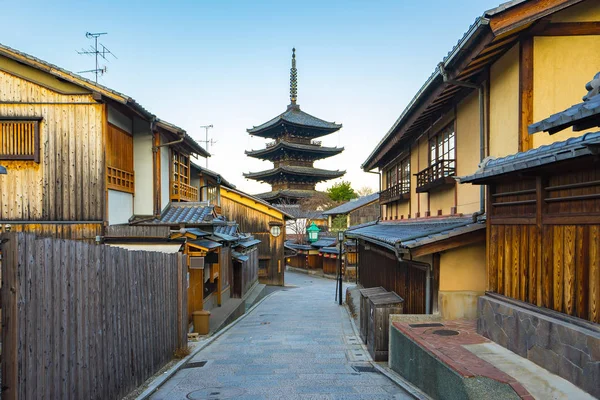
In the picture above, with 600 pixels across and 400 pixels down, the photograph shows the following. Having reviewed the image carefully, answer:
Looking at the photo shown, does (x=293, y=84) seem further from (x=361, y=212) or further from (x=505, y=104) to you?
(x=505, y=104)

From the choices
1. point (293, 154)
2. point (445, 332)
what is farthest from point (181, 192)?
point (293, 154)

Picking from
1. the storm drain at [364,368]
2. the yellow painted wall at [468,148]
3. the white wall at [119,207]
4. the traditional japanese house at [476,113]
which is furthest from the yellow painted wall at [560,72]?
the white wall at [119,207]

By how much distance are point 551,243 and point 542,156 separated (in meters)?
1.32

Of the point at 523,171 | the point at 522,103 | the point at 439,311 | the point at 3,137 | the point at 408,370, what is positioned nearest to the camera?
the point at 523,171

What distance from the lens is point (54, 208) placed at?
455 inches

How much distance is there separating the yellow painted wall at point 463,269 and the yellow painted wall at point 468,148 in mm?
1010

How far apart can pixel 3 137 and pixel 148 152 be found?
158 inches

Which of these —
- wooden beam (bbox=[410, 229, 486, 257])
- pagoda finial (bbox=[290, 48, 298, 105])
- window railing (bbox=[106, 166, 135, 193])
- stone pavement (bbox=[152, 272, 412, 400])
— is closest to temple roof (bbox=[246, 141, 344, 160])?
pagoda finial (bbox=[290, 48, 298, 105])

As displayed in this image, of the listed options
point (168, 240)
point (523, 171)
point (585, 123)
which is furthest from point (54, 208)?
point (585, 123)

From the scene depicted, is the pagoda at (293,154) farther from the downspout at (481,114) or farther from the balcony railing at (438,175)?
the downspout at (481,114)

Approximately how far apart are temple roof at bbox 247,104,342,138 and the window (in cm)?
3406

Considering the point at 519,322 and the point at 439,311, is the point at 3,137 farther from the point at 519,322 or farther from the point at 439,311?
the point at 519,322

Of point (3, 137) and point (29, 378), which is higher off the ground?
point (3, 137)

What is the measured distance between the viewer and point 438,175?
10.8m
